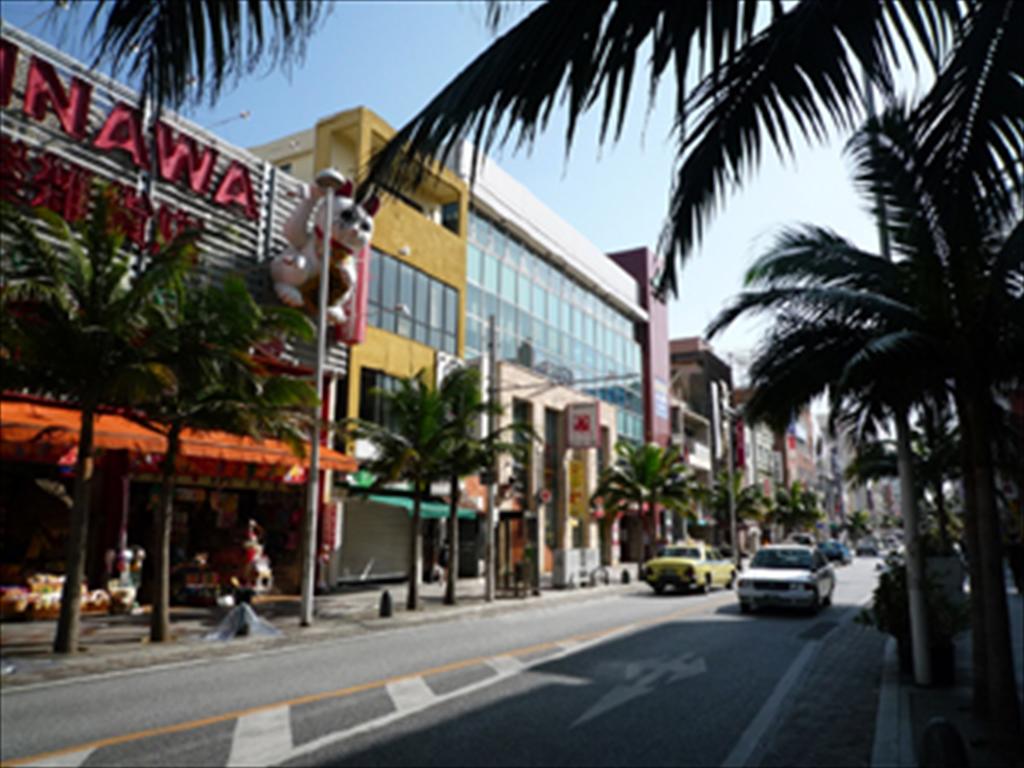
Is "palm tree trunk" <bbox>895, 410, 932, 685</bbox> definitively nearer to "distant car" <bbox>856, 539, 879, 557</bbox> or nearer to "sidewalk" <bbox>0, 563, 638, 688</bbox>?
"sidewalk" <bbox>0, 563, 638, 688</bbox>

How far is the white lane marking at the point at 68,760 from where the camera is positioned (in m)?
6.37

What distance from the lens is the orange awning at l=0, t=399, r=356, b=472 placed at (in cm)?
1447

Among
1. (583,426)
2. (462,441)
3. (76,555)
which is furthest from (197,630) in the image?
(583,426)

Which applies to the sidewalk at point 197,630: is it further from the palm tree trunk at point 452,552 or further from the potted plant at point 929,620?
the potted plant at point 929,620

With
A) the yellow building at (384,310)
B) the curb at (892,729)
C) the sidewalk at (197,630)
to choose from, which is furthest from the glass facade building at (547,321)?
the curb at (892,729)

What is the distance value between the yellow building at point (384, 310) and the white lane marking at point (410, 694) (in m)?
15.0

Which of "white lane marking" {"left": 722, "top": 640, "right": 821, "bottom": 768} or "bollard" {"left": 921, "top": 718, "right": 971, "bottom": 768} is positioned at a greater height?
"bollard" {"left": 921, "top": 718, "right": 971, "bottom": 768}

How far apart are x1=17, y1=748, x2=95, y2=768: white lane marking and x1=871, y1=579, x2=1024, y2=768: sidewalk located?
644cm

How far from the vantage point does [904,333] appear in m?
6.99

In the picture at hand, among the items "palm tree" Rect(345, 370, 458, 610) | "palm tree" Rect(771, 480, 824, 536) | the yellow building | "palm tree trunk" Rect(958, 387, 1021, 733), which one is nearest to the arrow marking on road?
"palm tree trunk" Rect(958, 387, 1021, 733)

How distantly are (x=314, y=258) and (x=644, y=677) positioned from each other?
15.7m

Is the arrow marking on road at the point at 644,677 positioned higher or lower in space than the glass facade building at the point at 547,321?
lower

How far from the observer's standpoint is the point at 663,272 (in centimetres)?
245

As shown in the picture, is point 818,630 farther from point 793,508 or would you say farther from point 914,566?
point 793,508
